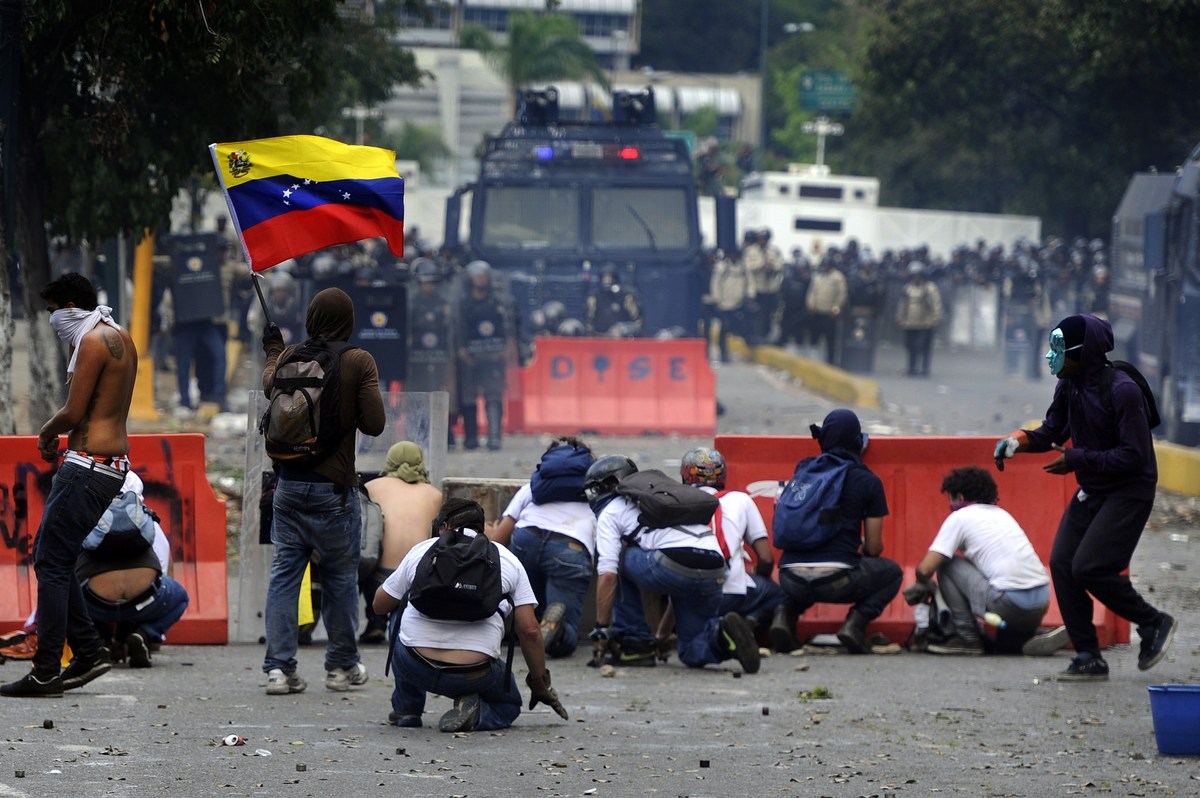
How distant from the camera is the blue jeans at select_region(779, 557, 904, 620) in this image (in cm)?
931

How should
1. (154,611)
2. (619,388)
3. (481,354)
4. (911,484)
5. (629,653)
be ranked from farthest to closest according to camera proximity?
(619,388), (481,354), (911,484), (629,653), (154,611)

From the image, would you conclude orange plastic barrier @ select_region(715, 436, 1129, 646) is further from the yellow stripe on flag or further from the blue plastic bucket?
the blue plastic bucket

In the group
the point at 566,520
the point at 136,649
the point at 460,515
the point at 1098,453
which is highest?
the point at 1098,453

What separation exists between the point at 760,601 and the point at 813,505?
0.58 meters

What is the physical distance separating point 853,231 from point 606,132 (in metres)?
25.6

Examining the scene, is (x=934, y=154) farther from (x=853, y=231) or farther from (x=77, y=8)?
(x=77, y=8)

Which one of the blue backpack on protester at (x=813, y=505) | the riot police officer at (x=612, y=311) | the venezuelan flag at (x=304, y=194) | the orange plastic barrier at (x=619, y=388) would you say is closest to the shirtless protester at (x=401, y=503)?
the venezuelan flag at (x=304, y=194)

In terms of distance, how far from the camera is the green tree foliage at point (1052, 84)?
2800 cm

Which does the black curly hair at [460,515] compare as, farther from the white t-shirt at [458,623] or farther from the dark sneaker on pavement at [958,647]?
the dark sneaker on pavement at [958,647]

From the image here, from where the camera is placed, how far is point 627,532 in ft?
29.6

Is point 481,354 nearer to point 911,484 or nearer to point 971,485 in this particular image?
point 911,484

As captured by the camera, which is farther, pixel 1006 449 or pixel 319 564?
pixel 1006 449

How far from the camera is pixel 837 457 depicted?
368 inches

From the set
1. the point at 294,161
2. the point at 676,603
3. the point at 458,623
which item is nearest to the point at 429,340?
the point at 676,603
